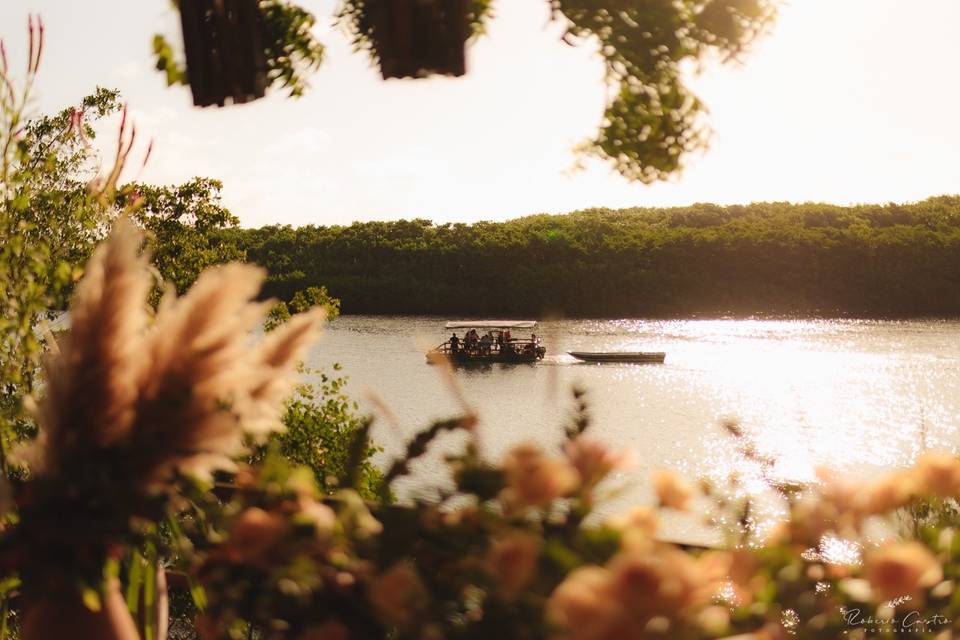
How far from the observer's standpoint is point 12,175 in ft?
6.91

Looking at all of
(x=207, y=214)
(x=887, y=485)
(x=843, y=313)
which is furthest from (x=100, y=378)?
(x=843, y=313)

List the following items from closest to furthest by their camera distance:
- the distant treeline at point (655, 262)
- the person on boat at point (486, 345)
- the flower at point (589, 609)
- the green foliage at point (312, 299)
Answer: the flower at point (589, 609) → the green foliage at point (312, 299) → the person on boat at point (486, 345) → the distant treeline at point (655, 262)

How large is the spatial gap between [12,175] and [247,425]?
1.47 meters

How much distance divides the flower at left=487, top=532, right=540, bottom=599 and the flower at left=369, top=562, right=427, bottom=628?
8cm

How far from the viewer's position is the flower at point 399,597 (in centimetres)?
75

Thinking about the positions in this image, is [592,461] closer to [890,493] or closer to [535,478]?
[535,478]

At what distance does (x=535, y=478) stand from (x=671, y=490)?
20 centimetres

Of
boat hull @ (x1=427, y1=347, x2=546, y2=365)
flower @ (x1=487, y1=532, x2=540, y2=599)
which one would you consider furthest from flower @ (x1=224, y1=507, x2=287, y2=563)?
boat hull @ (x1=427, y1=347, x2=546, y2=365)

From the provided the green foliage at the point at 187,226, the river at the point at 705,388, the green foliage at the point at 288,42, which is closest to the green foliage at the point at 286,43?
the green foliage at the point at 288,42

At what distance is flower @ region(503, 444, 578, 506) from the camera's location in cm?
78

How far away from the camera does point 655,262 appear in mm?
53312

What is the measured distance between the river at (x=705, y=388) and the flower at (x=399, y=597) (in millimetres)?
18857

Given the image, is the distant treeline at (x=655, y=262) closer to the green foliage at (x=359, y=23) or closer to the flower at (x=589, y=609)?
the green foliage at (x=359, y=23)

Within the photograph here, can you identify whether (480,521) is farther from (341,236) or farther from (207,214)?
(341,236)
